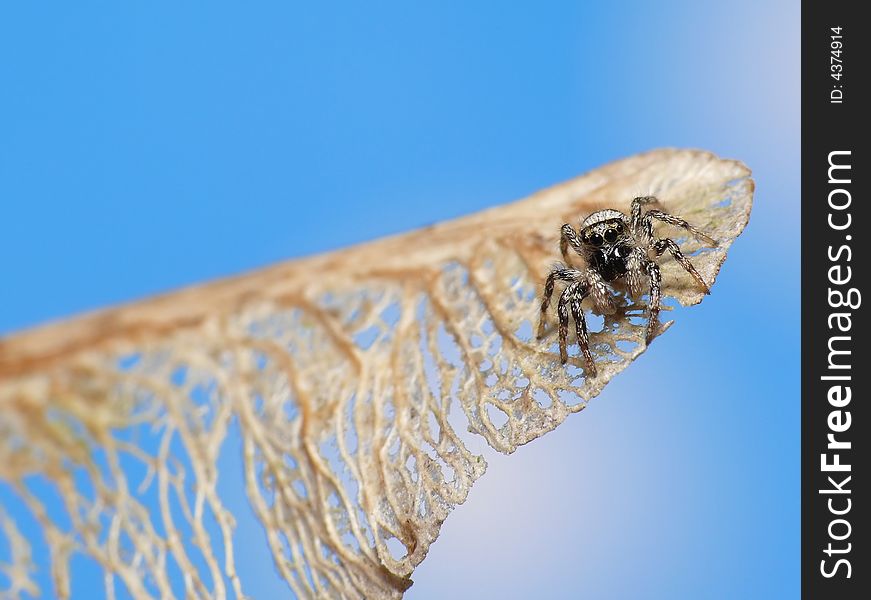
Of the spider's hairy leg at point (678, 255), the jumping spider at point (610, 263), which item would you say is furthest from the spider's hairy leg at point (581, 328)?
the spider's hairy leg at point (678, 255)

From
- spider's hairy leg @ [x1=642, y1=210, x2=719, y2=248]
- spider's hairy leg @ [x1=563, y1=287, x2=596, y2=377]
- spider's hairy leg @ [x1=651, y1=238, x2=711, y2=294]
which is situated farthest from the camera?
spider's hairy leg @ [x1=642, y1=210, x2=719, y2=248]

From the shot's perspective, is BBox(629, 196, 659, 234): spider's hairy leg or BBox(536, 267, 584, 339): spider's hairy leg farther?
BBox(629, 196, 659, 234): spider's hairy leg

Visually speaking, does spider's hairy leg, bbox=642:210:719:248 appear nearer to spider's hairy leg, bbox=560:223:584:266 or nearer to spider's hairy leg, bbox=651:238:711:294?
spider's hairy leg, bbox=651:238:711:294

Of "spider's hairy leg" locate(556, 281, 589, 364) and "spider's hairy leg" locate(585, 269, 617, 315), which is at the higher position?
"spider's hairy leg" locate(585, 269, 617, 315)

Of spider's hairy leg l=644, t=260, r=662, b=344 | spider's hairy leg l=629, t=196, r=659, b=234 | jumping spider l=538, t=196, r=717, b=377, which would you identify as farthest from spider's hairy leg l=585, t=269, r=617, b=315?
spider's hairy leg l=629, t=196, r=659, b=234

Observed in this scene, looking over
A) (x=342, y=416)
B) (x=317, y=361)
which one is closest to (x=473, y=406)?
(x=342, y=416)

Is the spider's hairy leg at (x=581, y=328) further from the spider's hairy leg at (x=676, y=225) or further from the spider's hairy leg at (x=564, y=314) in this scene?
the spider's hairy leg at (x=676, y=225)
